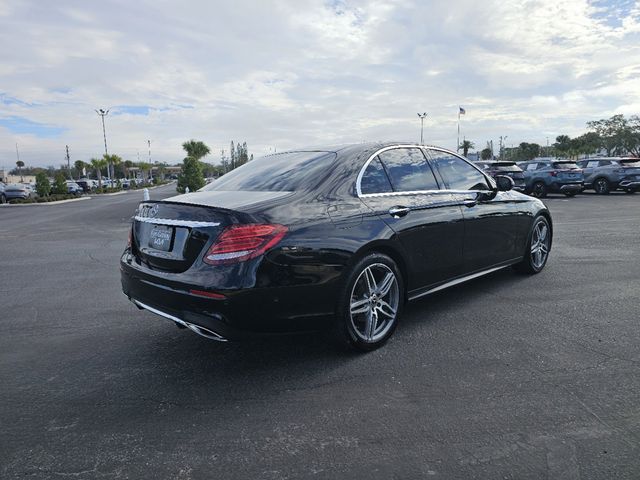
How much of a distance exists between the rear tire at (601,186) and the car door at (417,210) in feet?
69.9

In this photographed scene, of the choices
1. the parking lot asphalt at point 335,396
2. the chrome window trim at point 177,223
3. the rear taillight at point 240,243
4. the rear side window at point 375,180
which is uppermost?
the rear side window at point 375,180

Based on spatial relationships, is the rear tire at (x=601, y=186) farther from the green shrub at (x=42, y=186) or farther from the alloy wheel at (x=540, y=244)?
the green shrub at (x=42, y=186)

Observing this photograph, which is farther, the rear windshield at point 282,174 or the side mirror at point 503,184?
the side mirror at point 503,184

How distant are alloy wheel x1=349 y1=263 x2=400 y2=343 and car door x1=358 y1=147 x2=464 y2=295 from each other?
0.25m

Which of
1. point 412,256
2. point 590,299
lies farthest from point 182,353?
point 590,299

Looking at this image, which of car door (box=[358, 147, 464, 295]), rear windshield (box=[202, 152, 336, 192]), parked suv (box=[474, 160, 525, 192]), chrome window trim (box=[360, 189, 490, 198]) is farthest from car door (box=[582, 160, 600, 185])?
rear windshield (box=[202, 152, 336, 192])

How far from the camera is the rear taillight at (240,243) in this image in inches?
117

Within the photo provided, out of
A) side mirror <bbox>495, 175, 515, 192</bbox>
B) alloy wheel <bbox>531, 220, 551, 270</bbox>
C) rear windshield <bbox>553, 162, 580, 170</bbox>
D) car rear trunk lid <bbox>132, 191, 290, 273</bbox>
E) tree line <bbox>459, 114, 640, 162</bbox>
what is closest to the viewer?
car rear trunk lid <bbox>132, 191, 290, 273</bbox>

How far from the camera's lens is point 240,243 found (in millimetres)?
2984

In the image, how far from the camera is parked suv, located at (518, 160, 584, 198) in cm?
2014

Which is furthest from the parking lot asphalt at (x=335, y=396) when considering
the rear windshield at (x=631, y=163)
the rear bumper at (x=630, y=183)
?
the rear windshield at (x=631, y=163)

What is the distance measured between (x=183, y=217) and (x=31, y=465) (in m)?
1.64

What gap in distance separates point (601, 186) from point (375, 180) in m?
22.5

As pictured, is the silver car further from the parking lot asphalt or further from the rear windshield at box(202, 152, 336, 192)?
the rear windshield at box(202, 152, 336, 192)
